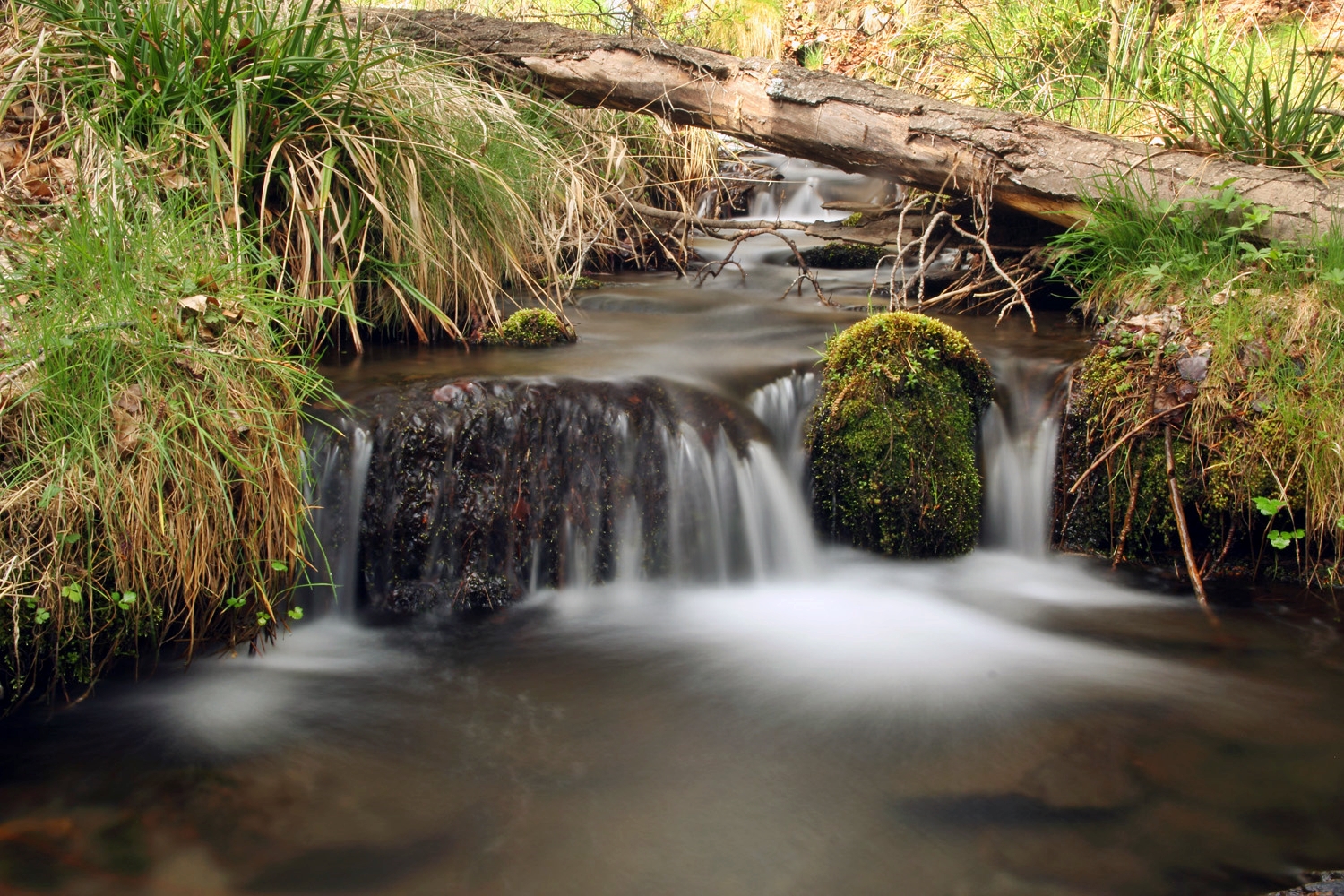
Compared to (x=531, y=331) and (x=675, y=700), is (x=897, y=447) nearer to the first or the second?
(x=675, y=700)

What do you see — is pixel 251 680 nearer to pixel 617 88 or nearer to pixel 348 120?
pixel 348 120

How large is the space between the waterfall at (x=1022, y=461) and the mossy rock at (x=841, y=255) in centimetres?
295

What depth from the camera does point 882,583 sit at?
3646 mm

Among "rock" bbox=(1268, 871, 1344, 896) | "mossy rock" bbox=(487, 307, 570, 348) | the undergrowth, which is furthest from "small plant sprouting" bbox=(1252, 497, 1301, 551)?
the undergrowth

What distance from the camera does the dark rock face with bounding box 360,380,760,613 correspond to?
3.38m

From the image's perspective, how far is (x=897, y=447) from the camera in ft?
12.3

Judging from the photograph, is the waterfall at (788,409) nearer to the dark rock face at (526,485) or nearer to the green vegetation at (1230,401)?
the dark rock face at (526,485)

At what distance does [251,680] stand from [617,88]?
12.6 feet

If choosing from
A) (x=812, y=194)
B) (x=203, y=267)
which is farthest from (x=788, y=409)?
(x=812, y=194)

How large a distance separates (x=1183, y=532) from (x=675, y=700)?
197cm

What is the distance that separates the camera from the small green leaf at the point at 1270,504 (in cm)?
337

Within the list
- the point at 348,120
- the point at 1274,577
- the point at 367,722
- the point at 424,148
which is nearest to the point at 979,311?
the point at 1274,577

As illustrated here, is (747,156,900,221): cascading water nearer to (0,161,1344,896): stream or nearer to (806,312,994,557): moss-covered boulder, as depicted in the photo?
(0,161,1344,896): stream

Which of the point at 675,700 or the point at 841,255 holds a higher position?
the point at 841,255
